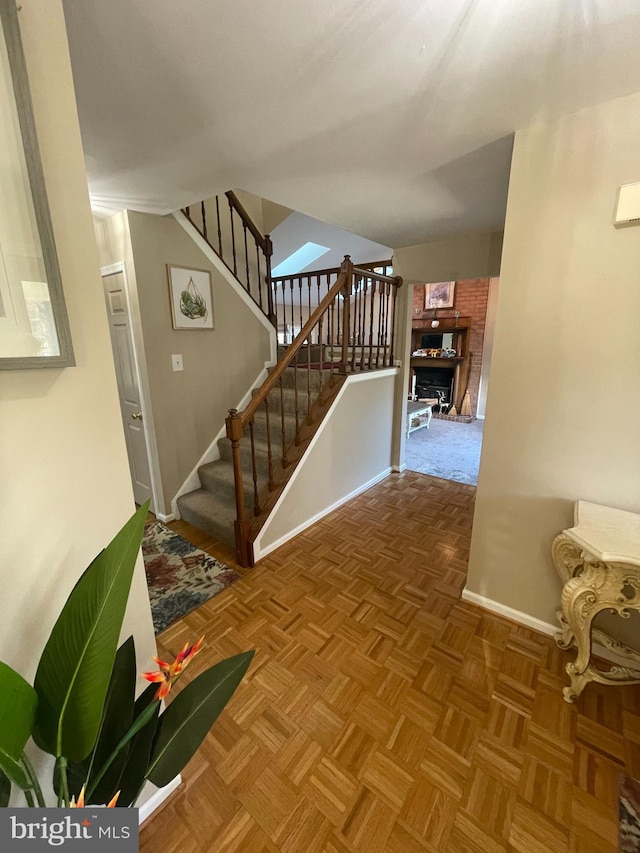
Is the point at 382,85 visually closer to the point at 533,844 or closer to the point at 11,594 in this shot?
the point at 11,594

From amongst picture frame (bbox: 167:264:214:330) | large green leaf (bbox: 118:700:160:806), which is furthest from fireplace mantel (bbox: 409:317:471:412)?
large green leaf (bbox: 118:700:160:806)

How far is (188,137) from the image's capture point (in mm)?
1396

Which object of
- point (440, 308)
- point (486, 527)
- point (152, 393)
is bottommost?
point (486, 527)

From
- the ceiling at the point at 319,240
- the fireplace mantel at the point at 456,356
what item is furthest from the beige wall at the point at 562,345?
the fireplace mantel at the point at 456,356

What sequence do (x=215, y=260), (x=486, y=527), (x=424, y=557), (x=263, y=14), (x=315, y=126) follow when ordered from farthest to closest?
1. (x=215, y=260)
2. (x=424, y=557)
3. (x=486, y=527)
4. (x=315, y=126)
5. (x=263, y=14)

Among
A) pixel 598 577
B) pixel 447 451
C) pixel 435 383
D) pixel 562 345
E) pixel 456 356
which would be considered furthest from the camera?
pixel 435 383

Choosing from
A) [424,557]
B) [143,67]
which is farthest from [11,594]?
[424,557]

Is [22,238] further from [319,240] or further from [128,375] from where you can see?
[319,240]

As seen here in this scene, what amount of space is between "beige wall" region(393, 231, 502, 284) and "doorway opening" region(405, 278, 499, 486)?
225cm

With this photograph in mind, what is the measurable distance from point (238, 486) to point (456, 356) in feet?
18.4

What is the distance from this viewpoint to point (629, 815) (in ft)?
3.38

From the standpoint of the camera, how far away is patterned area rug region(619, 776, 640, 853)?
3.19 ft

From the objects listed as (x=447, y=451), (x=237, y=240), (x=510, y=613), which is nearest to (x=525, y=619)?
(x=510, y=613)

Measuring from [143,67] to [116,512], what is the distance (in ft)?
4.52
